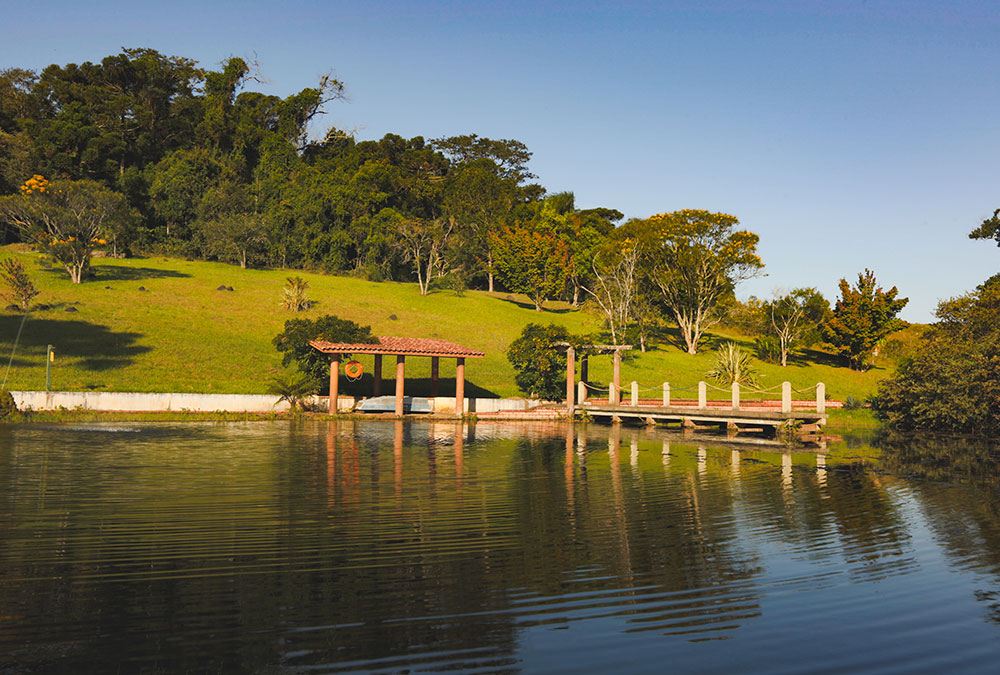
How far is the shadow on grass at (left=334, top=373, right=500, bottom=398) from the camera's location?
136ft

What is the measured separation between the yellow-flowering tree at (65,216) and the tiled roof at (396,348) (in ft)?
108

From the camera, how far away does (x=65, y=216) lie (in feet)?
193

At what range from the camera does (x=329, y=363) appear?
38.1 m

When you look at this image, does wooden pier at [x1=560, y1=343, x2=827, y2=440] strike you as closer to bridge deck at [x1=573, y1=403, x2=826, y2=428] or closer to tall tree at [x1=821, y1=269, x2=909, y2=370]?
bridge deck at [x1=573, y1=403, x2=826, y2=428]

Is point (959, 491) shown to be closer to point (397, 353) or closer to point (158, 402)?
point (397, 353)

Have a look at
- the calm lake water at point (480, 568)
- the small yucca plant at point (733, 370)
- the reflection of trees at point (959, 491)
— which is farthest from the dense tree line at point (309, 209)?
the calm lake water at point (480, 568)

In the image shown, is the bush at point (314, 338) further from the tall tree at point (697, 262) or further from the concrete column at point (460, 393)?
the tall tree at point (697, 262)

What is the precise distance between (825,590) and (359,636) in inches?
226

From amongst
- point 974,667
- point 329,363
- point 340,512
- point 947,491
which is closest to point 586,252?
point 329,363

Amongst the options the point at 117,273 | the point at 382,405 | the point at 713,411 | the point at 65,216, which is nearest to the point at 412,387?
the point at 382,405

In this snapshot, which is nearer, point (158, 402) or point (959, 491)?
point (959, 491)

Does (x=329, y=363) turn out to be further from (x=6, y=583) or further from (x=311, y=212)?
(x=311, y=212)

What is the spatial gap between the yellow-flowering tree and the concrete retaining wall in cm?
3064

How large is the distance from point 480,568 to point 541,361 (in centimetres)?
3165
